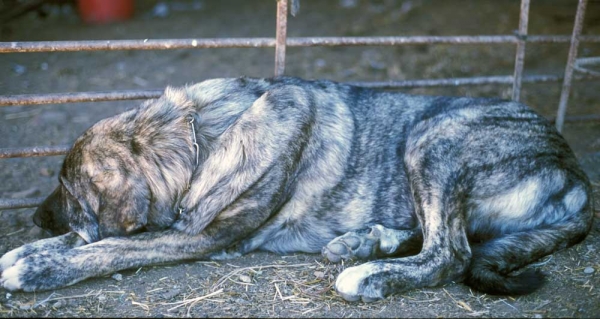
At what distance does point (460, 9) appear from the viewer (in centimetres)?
945

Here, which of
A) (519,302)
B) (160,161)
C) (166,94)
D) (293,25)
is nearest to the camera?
(519,302)

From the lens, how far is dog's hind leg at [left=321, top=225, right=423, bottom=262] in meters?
3.75

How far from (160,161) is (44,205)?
2.93 ft

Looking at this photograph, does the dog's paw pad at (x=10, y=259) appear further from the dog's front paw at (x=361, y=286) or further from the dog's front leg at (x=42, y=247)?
the dog's front paw at (x=361, y=286)

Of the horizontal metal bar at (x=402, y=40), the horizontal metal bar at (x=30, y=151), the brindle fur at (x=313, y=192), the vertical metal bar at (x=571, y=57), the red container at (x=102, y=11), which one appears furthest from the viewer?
the red container at (x=102, y=11)

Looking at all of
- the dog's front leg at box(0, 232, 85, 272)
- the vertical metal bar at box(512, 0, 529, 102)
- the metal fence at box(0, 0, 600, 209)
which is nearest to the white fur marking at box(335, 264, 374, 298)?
the dog's front leg at box(0, 232, 85, 272)

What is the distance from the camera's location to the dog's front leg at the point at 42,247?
3.54 m

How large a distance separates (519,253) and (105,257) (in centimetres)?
236

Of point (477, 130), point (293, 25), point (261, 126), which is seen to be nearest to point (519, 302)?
point (477, 130)

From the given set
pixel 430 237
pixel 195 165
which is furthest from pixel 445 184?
pixel 195 165

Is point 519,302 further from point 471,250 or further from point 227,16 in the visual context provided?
point 227,16

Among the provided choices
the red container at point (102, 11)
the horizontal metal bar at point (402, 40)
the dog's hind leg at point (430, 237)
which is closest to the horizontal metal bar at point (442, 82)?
the horizontal metal bar at point (402, 40)

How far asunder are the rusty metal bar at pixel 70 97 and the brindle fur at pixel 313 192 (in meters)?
0.58

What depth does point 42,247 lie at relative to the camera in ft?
12.0
